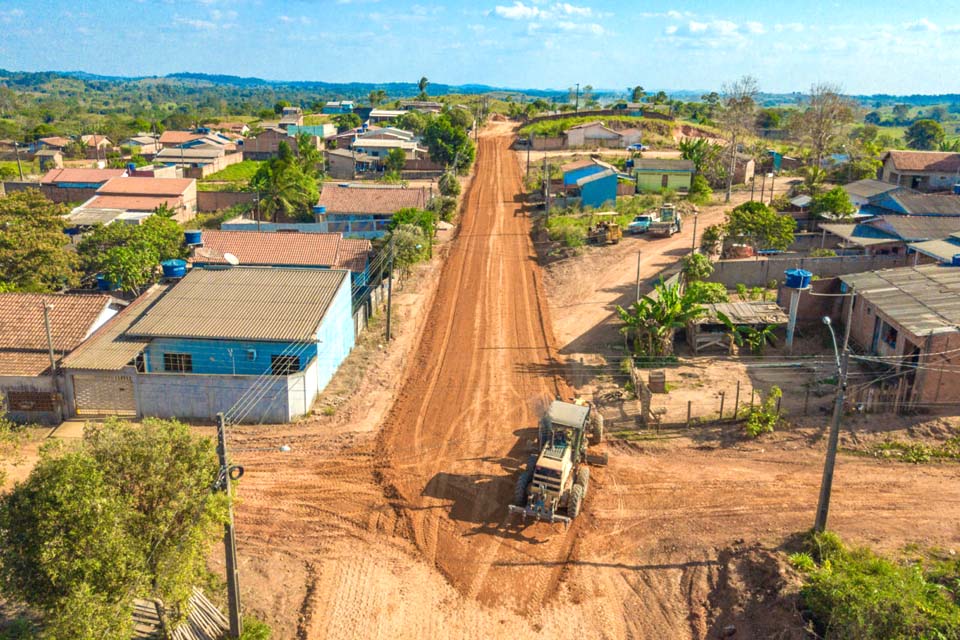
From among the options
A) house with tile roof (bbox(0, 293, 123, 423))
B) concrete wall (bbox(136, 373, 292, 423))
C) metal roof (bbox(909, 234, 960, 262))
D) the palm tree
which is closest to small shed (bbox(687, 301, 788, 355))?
the palm tree

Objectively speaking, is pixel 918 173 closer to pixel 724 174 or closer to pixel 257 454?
pixel 724 174

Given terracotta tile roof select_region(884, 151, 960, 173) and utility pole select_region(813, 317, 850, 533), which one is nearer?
utility pole select_region(813, 317, 850, 533)

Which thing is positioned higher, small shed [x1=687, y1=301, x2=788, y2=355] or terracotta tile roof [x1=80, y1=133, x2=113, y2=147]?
terracotta tile roof [x1=80, y1=133, x2=113, y2=147]

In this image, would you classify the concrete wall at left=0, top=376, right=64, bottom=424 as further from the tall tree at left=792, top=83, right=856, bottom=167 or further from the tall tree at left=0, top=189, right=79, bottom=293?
the tall tree at left=792, top=83, right=856, bottom=167

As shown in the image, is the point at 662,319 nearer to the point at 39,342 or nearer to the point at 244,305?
the point at 244,305

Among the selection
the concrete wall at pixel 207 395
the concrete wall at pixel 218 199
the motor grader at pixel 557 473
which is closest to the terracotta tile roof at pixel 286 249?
the concrete wall at pixel 207 395

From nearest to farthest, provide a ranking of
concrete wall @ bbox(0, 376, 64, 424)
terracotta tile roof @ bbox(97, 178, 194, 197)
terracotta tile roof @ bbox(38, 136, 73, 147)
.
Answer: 1. concrete wall @ bbox(0, 376, 64, 424)
2. terracotta tile roof @ bbox(97, 178, 194, 197)
3. terracotta tile roof @ bbox(38, 136, 73, 147)

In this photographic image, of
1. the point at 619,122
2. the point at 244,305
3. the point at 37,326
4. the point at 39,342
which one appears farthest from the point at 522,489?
the point at 619,122
